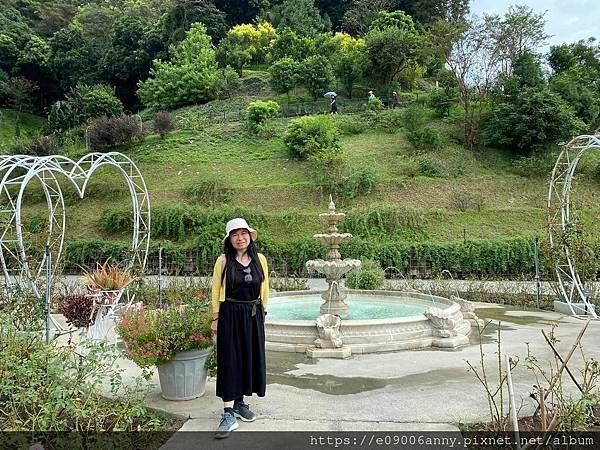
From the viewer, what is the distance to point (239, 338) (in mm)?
4324

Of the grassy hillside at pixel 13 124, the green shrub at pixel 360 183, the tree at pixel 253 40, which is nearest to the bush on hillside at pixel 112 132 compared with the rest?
the grassy hillside at pixel 13 124

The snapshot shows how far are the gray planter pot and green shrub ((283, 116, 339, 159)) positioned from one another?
75.9 feet

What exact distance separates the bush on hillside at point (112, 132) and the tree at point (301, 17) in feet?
73.0

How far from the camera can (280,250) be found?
19828 mm

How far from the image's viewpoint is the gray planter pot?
490cm

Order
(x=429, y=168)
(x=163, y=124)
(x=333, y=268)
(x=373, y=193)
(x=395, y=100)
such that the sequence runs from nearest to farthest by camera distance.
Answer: (x=333, y=268), (x=373, y=193), (x=429, y=168), (x=163, y=124), (x=395, y=100)

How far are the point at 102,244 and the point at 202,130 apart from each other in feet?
50.8

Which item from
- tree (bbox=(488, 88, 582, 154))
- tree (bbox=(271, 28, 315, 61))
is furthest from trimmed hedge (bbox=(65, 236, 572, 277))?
tree (bbox=(271, 28, 315, 61))

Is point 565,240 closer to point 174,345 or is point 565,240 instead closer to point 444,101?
point 174,345

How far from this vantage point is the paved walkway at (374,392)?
441 centimetres

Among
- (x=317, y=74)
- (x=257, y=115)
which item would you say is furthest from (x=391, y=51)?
(x=257, y=115)

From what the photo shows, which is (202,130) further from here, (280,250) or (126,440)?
(126,440)

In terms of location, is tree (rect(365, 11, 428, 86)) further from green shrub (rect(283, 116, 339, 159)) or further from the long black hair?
the long black hair

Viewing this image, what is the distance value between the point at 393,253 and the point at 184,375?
1439cm
